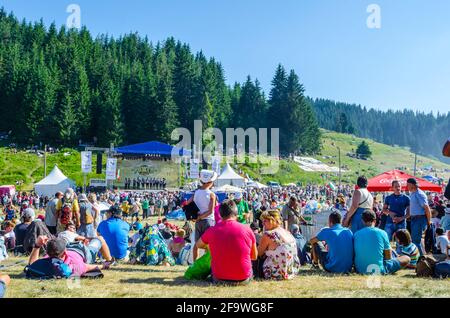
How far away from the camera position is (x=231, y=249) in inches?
194

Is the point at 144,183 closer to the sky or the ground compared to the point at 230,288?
closer to the sky

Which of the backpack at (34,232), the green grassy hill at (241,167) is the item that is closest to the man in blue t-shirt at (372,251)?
the backpack at (34,232)

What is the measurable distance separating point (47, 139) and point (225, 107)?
3231 centimetres

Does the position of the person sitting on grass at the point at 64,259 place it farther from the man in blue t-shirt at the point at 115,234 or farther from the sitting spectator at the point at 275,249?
the sitting spectator at the point at 275,249

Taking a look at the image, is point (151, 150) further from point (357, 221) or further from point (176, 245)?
point (357, 221)

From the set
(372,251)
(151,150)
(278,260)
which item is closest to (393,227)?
(372,251)

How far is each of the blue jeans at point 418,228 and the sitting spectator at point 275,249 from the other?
318 cm

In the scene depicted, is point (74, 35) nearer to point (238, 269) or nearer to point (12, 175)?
point (12, 175)

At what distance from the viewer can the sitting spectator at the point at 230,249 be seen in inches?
195

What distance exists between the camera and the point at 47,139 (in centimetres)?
6050

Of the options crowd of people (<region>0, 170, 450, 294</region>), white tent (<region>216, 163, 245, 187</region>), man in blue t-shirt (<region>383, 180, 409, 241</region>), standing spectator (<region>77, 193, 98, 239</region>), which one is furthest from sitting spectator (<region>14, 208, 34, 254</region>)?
white tent (<region>216, 163, 245, 187</region>)

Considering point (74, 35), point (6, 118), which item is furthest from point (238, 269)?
point (74, 35)

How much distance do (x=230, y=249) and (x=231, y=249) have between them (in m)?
0.01

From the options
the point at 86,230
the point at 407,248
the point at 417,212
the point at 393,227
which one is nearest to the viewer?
the point at 407,248
